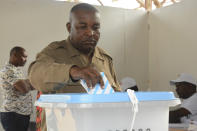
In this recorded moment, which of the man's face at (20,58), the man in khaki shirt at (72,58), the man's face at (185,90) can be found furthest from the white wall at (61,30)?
the man in khaki shirt at (72,58)

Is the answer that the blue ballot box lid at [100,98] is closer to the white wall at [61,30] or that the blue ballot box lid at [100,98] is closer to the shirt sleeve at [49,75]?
the shirt sleeve at [49,75]

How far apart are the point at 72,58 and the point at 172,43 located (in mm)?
2936

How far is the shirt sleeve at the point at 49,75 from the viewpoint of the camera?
695 mm

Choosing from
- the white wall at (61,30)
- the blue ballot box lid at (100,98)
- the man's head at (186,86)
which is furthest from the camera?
the white wall at (61,30)

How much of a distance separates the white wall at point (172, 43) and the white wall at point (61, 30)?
0.16m

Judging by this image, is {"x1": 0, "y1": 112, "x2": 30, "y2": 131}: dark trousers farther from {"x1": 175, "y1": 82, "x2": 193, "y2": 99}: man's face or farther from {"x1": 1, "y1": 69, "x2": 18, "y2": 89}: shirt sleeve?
{"x1": 175, "y1": 82, "x2": 193, "y2": 99}: man's face

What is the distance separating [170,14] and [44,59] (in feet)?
10.6

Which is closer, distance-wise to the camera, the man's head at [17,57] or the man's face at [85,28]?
the man's face at [85,28]

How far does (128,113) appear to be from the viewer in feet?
1.87

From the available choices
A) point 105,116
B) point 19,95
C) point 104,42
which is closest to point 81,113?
point 105,116

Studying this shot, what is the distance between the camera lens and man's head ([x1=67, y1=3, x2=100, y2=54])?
37.4 inches

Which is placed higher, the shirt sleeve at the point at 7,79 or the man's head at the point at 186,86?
the shirt sleeve at the point at 7,79

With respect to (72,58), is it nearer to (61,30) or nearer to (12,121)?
(12,121)

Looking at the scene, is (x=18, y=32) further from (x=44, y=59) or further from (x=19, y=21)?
(x=44, y=59)
